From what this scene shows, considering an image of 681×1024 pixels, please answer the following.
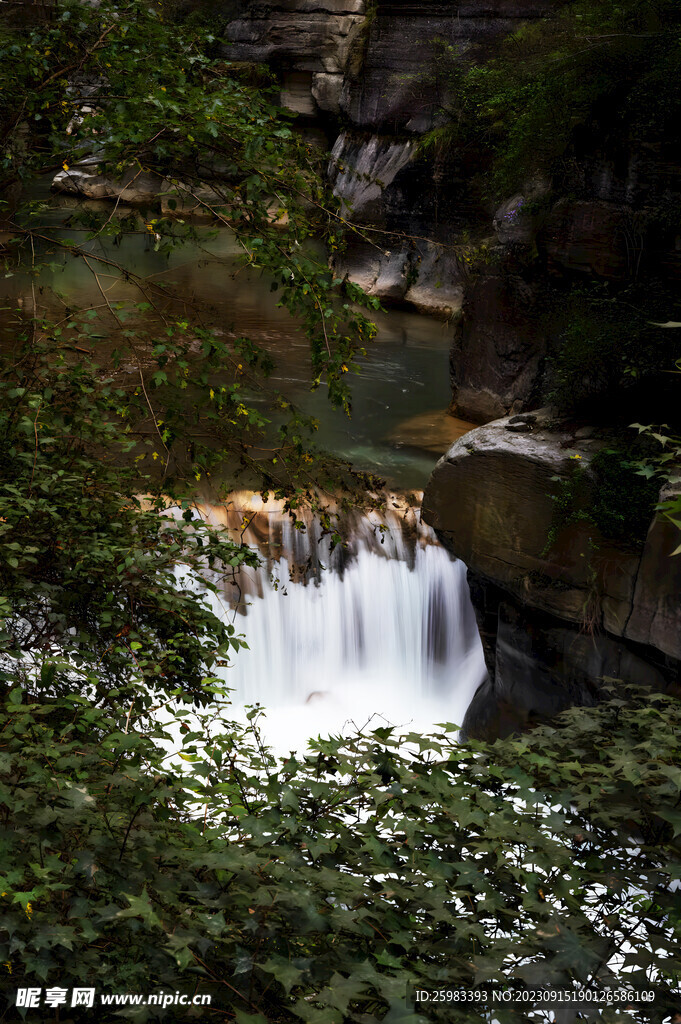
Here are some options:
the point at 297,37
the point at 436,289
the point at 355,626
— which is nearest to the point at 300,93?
the point at 297,37

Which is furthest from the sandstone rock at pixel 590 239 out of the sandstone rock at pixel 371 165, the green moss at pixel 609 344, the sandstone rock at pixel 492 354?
the sandstone rock at pixel 371 165

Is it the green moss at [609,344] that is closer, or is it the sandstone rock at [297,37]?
the green moss at [609,344]

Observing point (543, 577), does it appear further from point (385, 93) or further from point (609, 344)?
point (385, 93)

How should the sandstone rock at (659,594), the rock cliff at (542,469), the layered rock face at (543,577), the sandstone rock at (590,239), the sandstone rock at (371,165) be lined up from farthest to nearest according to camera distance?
the sandstone rock at (371,165) < the sandstone rock at (590,239) < the rock cliff at (542,469) < the layered rock face at (543,577) < the sandstone rock at (659,594)

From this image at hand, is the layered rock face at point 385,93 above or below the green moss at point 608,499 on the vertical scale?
above

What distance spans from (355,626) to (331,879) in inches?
224

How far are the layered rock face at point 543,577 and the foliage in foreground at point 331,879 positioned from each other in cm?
276

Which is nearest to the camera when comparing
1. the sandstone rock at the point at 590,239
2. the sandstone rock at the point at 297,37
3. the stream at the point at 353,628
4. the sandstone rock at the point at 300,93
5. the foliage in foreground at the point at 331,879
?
the foliage in foreground at the point at 331,879

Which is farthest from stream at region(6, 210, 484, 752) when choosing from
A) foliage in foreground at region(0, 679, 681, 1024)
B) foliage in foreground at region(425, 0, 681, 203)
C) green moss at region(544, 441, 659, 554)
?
foliage in foreground at region(0, 679, 681, 1024)

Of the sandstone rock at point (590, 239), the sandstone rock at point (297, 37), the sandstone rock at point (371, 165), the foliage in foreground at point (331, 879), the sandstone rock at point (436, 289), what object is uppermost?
the sandstone rock at point (297, 37)

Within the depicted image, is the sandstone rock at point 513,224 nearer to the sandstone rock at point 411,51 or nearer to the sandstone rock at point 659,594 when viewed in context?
the sandstone rock at point 659,594

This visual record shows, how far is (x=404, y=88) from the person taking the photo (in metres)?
14.7

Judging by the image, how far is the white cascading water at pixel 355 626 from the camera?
717cm

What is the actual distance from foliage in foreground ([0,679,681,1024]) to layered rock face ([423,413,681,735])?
2764mm
